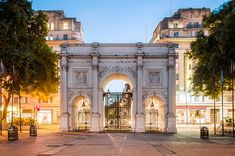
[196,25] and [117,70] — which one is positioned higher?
[196,25]

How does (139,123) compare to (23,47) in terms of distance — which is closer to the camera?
(23,47)

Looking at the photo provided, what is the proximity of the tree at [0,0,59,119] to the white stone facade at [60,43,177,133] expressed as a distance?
2910 millimetres

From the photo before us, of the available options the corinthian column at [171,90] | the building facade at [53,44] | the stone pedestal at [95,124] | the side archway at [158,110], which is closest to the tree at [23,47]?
the stone pedestal at [95,124]

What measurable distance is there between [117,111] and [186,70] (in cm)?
4681

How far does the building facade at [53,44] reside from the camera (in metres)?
99.4

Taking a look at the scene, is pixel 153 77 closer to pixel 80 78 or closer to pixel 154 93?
pixel 154 93

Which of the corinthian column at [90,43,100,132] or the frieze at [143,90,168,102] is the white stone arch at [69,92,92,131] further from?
the frieze at [143,90,168,102]

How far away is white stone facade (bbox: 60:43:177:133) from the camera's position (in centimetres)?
5900

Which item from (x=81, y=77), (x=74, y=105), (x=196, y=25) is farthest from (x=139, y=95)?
(x=196, y=25)

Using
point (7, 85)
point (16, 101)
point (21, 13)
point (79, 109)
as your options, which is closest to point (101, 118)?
point (79, 109)

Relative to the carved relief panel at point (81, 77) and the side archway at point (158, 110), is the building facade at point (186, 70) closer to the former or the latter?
the side archway at point (158, 110)

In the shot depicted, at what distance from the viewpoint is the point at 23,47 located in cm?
5000

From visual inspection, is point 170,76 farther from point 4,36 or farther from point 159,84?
point 4,36

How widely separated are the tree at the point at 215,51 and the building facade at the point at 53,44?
45.4 m
